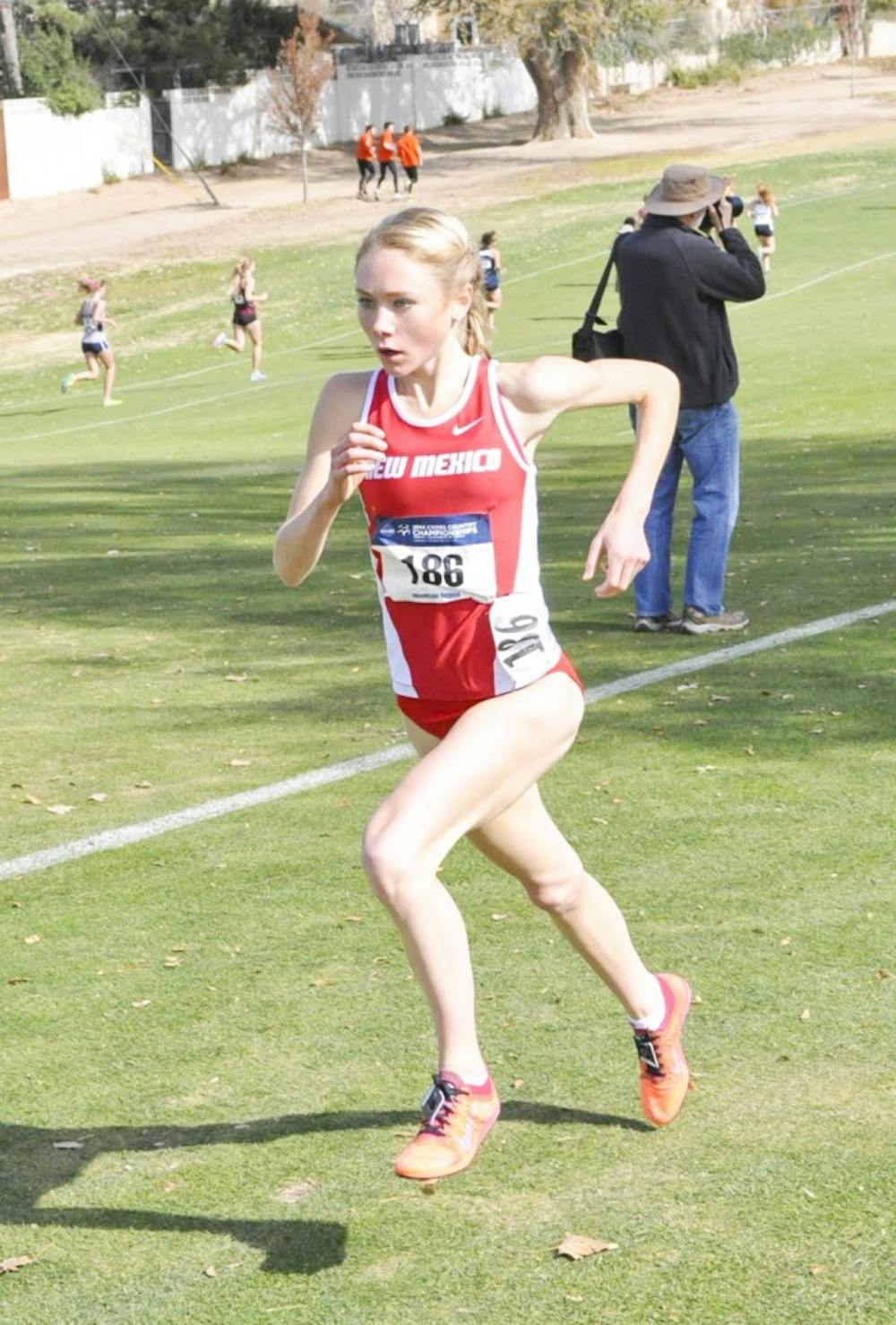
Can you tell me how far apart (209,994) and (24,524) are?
1256 cm

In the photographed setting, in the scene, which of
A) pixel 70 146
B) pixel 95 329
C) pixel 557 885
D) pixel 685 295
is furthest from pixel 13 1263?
pixel 70 146

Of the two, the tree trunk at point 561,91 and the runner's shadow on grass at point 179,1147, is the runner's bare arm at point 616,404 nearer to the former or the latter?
the runner's shadow on grass at point 179,1147

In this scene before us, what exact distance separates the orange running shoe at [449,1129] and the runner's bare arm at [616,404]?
3.74 ft

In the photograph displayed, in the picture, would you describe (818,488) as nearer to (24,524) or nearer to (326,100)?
(24,524)

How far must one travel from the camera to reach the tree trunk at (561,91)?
6738 cm

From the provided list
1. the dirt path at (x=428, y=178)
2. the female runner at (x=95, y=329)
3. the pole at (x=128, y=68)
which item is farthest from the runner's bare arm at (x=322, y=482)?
the pole at (x=128, y=68)

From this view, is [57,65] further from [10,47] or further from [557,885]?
[557,885]

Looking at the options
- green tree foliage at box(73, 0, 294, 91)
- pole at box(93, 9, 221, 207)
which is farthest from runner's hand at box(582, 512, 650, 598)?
green tree foliage at box(73, 0, 294, 91)

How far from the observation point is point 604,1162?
15.3 ft

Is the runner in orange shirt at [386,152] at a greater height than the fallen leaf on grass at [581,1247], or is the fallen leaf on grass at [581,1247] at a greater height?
the runner in orange shirt at [386,152]

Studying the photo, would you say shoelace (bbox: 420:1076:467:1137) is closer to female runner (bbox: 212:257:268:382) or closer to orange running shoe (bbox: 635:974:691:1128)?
Answer: orange running shoe (bbox: 635:974:691:1128)

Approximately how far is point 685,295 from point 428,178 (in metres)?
54.8

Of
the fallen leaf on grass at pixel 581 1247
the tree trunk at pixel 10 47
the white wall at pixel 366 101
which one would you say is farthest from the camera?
the white wall at pixel 366 101

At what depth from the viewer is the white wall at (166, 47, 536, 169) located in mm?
69938
